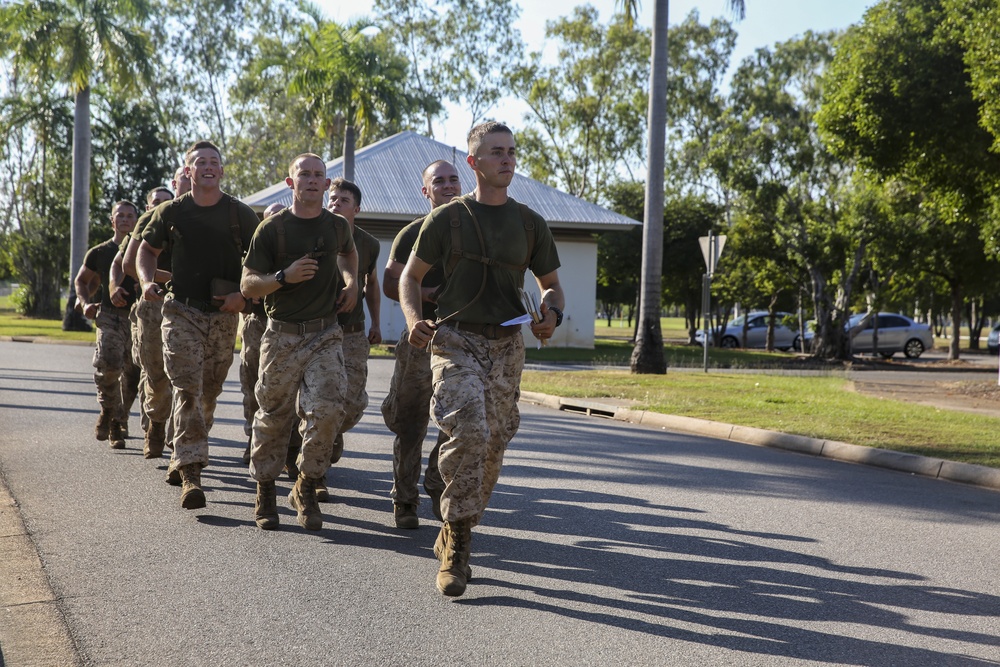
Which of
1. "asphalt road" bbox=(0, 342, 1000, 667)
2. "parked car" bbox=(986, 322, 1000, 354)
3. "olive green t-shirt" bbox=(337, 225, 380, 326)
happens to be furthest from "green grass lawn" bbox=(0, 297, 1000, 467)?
"parked car" bbox=(986, 322, 1000, 354)

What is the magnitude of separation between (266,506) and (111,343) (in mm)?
3691

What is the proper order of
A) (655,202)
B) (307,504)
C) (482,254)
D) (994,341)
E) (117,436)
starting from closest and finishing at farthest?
(482,254) → (307,504) → (117,436) → (655,202) → (994,341)

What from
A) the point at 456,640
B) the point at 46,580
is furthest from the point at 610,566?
the point at 46,580

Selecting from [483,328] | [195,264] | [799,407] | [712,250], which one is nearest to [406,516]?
[483,328]

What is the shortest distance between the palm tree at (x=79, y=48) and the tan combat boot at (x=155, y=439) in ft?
70.7

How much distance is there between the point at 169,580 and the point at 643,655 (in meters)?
2.29

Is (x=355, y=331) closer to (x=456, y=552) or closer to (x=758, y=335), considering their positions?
(x=456, y=552)

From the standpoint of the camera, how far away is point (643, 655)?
4.05 metres

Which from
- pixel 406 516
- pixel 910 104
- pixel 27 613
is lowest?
pixel 27 613

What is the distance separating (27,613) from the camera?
442 cm

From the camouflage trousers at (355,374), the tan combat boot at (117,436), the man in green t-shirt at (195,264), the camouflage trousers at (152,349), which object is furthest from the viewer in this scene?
the tan combat boot at (117,436)

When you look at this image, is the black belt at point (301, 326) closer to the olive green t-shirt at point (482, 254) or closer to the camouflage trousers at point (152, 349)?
the olive green t-shirt at point (482, 254)

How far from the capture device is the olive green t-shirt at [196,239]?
22.9 feet

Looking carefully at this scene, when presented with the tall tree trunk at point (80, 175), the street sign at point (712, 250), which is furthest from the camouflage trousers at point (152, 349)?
the tall tree trunk at point (80, 175)
